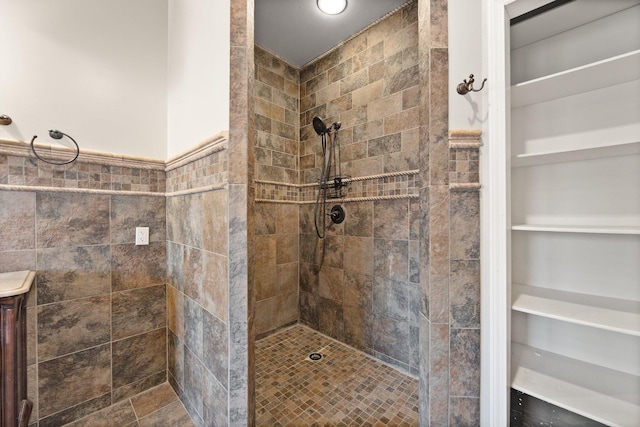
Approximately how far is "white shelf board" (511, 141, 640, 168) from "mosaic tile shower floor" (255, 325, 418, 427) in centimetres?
150

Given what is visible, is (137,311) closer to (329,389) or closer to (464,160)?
(329,389)

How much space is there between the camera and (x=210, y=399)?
1241 mm

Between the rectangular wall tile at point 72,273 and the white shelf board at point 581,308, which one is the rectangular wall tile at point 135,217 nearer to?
the rectangular wall tile at point 72,273

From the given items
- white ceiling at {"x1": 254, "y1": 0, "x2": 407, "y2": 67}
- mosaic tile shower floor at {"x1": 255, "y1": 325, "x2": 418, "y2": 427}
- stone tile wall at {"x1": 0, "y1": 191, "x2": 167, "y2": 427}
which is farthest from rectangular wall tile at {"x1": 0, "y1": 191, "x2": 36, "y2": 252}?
white ceiling at {"x1": 254, "y1": 0, "x2": 407, "y2": 67}

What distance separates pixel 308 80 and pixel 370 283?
2.10 meters

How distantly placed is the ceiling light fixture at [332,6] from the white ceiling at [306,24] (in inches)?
1.6

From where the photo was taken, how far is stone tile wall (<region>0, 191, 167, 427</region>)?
1274mm

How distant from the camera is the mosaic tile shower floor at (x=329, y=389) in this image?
1.44m

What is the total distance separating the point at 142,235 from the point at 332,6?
6.94 ft

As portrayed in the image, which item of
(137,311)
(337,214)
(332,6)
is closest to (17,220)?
(137,311)

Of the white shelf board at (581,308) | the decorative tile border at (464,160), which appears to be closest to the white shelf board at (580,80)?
the decorative tile border at (464,160)

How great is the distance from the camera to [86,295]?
4.65 feet

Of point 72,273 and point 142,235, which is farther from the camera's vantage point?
point 142,235

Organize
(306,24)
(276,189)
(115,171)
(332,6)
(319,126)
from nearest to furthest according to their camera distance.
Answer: (115,171), (332,6), (306,24), (319,126), (276,189)
